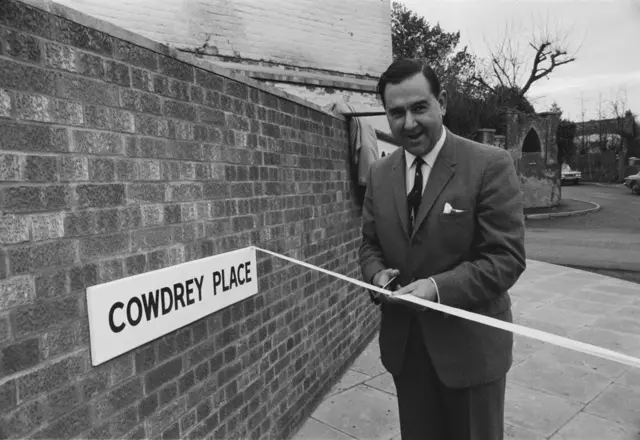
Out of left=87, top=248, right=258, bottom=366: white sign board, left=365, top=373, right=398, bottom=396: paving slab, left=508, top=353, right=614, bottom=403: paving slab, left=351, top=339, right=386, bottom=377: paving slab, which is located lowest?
left=508, top=353, right=614, bottom=403: paving slab

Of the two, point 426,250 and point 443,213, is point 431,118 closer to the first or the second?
point 443,213

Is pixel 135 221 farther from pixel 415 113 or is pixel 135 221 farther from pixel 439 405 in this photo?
pixel 439 405

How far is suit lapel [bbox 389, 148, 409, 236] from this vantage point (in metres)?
1.98

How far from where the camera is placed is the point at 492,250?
1.82 m

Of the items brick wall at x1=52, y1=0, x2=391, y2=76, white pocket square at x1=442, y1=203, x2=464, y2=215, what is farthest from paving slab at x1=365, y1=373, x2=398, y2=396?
brick wall at x1=52, y1=0, x2=391, y2=76

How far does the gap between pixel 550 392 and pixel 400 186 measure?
9.05ft

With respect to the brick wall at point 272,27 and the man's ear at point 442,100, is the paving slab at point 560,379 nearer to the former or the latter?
the man's ear at point 442,100

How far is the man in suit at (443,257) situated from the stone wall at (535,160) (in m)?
18.2

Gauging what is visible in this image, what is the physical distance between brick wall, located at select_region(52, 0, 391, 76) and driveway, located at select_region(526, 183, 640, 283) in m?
5.29

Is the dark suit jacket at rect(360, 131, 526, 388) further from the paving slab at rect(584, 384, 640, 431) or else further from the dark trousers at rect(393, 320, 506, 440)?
the paving slab at rect(584, 384, 640, 431)

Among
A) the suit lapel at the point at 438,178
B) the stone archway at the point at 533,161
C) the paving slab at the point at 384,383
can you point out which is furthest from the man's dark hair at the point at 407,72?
the stone archway at the point at 533,161

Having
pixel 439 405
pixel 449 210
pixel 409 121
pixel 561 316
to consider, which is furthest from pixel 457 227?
pixel 561 316

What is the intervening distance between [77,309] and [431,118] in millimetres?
1467

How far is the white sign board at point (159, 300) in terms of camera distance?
1724 mm
